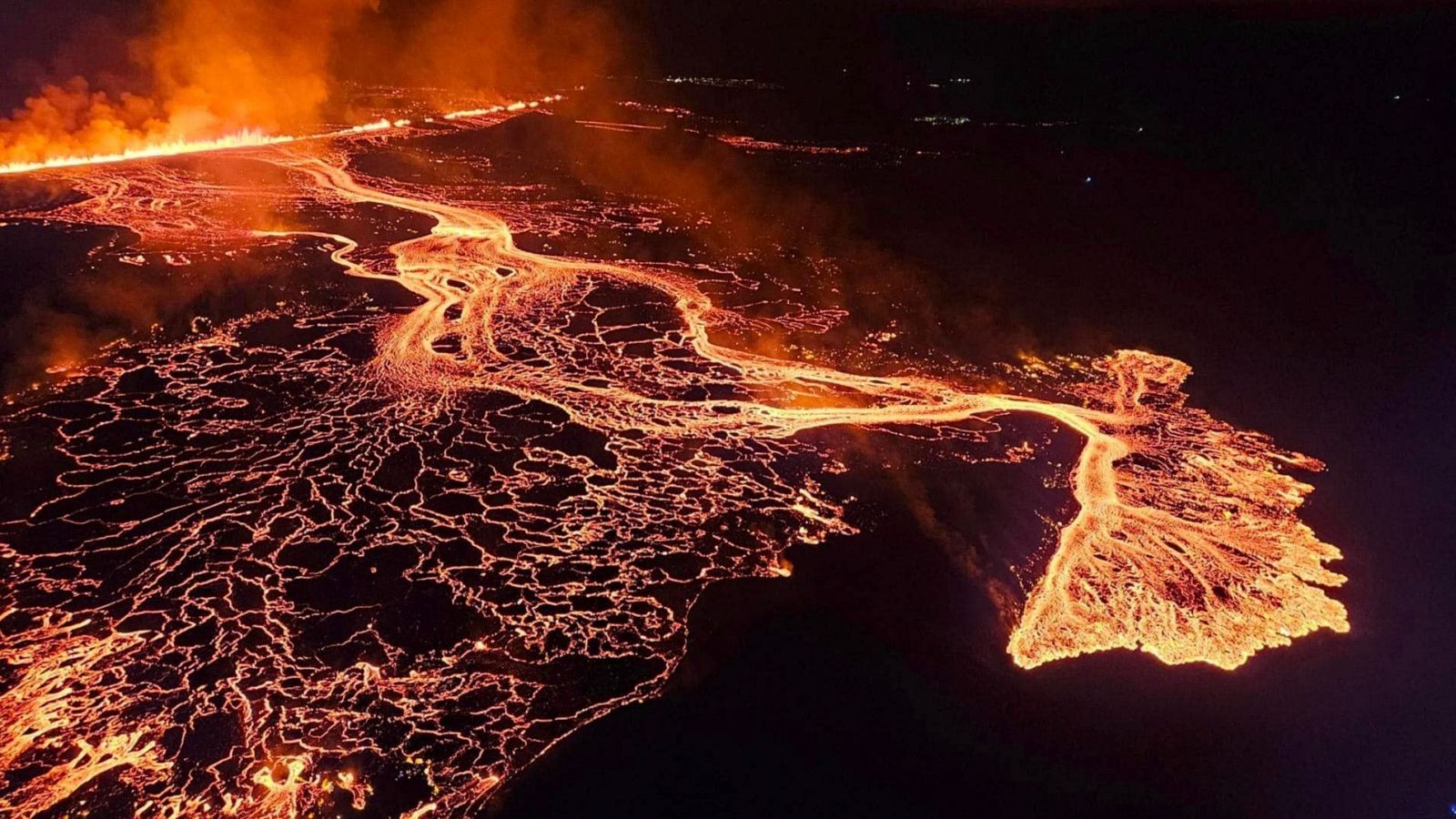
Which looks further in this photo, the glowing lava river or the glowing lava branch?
the glowing lava branch

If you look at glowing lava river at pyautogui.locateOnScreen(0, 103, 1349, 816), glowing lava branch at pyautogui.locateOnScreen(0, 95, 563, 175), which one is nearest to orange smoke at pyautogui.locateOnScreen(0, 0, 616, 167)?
glowing lava branch at pyautogui.locateOnScreen(0, 95, 563, 175)

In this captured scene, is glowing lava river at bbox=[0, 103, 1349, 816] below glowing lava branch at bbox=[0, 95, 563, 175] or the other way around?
the other way around

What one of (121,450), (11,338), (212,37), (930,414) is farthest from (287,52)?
(930,414)

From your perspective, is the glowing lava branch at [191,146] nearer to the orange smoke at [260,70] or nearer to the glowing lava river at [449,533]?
the orange smoke at [260,70]

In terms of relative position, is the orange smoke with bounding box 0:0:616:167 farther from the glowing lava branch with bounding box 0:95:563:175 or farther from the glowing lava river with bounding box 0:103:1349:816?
the glowing lava river with bounding box 0:103:1349:816

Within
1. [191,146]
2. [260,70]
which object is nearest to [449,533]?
[191,146]

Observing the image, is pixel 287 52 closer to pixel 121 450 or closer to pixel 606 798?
pixel 121 450

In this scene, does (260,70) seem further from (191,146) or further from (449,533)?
(449,533)

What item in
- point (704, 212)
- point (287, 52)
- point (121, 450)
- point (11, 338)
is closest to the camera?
point (121, 450)
